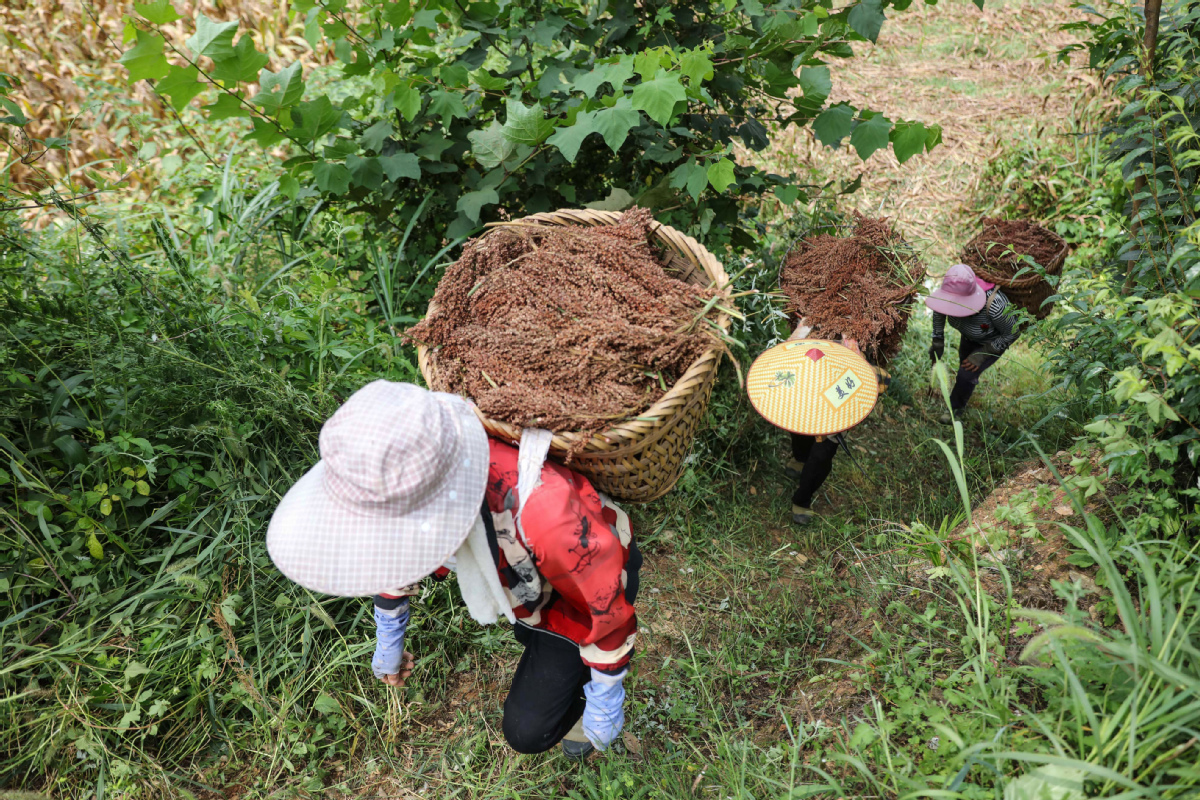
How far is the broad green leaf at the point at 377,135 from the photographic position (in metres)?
2.62

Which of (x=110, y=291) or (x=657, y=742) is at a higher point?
(x=110, y=291)

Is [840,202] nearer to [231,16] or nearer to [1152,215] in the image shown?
[1152,215]

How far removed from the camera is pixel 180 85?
2.01 metres

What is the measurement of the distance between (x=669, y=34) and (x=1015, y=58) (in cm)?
570

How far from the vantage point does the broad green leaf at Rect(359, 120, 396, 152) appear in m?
2.62

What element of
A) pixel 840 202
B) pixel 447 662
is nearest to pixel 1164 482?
pixel 447 662

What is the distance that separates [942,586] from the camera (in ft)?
6.97

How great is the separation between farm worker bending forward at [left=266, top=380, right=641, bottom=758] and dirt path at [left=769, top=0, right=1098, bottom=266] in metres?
3.83

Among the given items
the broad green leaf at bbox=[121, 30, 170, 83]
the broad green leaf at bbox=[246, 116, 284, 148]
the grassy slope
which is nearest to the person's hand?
the grassy slope

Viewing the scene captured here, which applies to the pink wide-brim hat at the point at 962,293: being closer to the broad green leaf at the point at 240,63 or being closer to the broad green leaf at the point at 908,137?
the broad green leaf at the point at 908,137

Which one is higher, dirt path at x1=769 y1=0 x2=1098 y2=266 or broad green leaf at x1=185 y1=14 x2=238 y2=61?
broad green leaf at x1=185 y1=14 x2=238 y2=61

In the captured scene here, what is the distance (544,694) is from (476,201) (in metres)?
1.63

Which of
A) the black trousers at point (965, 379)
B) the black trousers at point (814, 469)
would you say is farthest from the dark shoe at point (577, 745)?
the black trousers at point (965, 379)

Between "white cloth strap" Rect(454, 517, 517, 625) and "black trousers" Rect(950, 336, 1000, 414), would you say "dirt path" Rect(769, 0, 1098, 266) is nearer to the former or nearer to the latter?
"black trousers" Rect(950, 336, 1000, 414)
